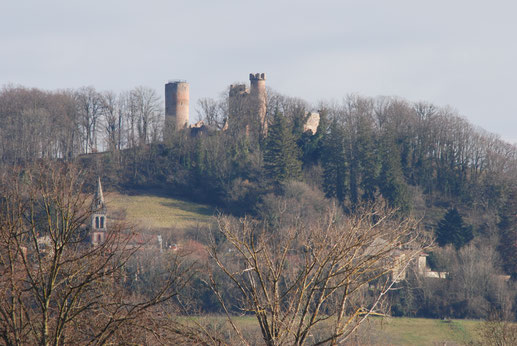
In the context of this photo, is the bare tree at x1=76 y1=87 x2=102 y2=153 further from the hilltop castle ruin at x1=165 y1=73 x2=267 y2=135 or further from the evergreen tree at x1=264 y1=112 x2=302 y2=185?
the evergreen tree at x1=264 y1=112 x2=302 y2=185

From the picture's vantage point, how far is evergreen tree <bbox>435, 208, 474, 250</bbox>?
52.4 m

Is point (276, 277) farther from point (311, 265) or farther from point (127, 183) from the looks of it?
point (127, 183)

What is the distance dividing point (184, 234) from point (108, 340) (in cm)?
4278

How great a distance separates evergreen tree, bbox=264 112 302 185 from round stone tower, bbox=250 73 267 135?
9.33 meters

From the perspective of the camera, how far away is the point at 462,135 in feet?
212

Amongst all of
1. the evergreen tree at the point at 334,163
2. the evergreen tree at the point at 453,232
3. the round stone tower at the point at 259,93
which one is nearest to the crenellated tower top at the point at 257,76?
the round stone tower at the point at 259,93

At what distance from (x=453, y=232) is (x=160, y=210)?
2122 cm

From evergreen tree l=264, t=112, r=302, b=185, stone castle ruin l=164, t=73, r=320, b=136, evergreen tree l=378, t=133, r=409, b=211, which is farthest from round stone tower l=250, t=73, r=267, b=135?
evergreen tree l=378, t=133, r=409, b=211

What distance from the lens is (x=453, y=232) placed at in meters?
52.9

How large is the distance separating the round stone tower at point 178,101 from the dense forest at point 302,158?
146 cm

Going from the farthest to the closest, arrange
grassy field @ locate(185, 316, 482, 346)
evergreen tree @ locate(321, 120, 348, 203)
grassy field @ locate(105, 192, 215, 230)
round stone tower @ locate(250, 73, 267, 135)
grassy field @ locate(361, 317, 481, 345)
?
round stone tower @ locate(250, 73, 267, 135) → evergreen tree @ locate(321, 120, 348, 203) → grassy field @ locate(105, 192, 215, 230) → grassy field @ locate(361, 317, 481, 345) → grassy field @ locate(185, 316, 482, 346)

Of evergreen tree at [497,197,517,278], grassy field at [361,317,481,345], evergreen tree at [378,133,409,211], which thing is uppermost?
evergreen tree at [378,133,409,211]

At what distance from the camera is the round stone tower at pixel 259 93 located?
70.1 m

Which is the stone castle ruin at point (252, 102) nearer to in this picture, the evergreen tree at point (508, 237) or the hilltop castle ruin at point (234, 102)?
the hilltop castle ruin at point (234, 102)
